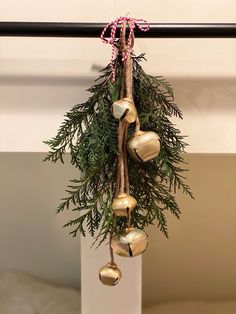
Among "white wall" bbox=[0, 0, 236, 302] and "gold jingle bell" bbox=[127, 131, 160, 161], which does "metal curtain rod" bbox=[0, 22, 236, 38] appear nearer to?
"white wall" bbox=[0, 0, 236, 302]

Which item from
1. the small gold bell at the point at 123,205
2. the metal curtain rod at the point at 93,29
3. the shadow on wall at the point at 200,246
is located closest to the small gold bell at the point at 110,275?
the small gold bell at the point at 123,205

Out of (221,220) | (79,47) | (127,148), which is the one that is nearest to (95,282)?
(127,148)

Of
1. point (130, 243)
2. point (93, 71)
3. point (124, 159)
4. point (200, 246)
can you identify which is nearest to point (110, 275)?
point (130, 243)

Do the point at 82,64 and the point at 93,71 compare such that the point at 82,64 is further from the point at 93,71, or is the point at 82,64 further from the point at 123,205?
the point at 123,205

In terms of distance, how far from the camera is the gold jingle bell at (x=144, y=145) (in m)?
0.62

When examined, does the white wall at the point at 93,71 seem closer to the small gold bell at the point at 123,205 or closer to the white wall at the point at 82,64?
the white wall at the point at 82,64

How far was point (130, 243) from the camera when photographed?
25.1 inches

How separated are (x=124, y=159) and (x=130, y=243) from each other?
13 centimetres

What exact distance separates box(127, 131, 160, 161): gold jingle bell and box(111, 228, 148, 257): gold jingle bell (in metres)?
0.12

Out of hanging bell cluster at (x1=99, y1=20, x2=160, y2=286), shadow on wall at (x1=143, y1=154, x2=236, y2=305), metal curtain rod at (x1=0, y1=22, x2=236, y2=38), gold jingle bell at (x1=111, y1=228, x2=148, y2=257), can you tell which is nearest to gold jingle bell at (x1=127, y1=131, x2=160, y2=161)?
hanging bell cluster at (x1=99, y1=20, x2=160, y2=286)

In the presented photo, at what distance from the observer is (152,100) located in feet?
2.50

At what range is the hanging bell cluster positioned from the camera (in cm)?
62

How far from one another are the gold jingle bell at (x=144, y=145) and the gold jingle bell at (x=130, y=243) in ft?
0.39

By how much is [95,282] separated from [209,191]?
673mm
